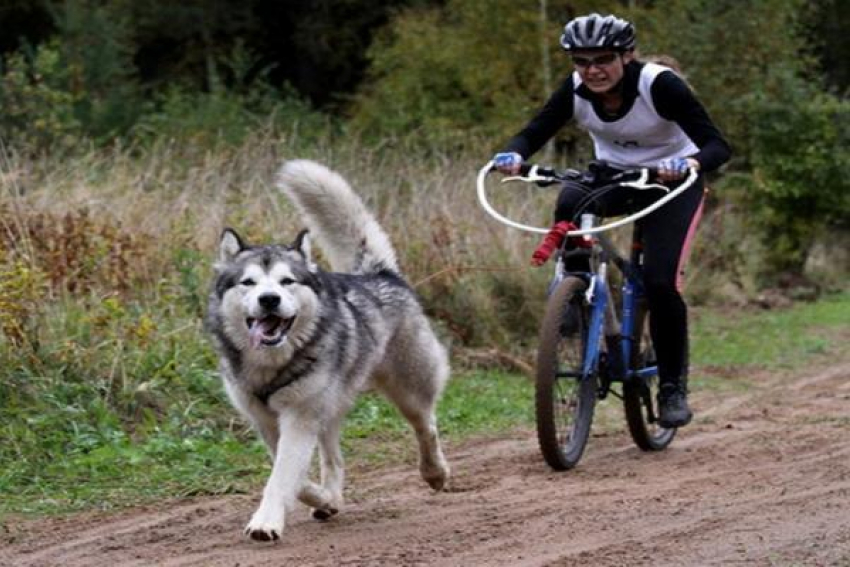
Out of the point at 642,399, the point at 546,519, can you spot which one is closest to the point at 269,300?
the point at 546,519

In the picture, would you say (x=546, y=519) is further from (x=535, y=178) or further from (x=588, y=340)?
(x=535, y=178)

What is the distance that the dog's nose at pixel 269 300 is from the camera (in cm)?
559

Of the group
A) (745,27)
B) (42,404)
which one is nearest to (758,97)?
(745,27)

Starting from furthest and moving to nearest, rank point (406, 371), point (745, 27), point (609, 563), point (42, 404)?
point (745, 27)
point (42, 404)
point (406, 371)
point (609, 563)

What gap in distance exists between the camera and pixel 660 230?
7070mm

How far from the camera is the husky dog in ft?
18.6

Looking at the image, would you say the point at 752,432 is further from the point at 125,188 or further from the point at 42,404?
the point at 125,188

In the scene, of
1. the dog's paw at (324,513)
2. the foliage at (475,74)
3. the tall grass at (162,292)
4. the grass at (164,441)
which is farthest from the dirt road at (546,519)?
the foliage at (475,74)

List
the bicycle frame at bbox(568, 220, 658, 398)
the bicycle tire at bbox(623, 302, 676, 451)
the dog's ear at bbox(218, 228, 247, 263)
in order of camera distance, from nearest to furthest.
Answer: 1. the dog's ear at bbox(218, 228, 247, 263)
2. the bicycle frame at bbox(568, 220, 658, 398)
3. the bicycle tire at bbox(623, 302, 676, 451)

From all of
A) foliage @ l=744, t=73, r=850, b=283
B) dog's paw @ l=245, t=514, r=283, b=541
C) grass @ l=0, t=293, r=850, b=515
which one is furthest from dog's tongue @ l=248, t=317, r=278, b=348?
foliage @ l=744, t=73, r=850, b=283

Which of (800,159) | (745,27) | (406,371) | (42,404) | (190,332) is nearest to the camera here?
(406,371)

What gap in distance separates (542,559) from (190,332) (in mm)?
4535

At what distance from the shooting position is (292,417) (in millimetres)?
5758

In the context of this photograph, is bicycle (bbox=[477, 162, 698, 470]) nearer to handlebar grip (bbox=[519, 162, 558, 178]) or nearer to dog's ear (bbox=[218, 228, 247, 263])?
→ handlebar grip (bbox=[519, 162, 558, 178])
